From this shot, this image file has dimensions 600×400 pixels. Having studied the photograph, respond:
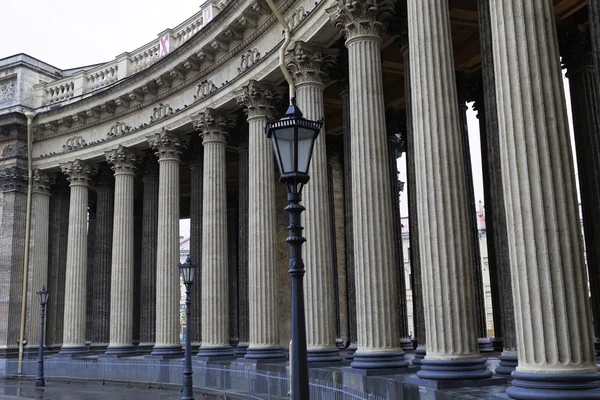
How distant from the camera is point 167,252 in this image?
3947 centimetres

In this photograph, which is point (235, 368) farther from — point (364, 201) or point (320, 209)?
point (364, 201)

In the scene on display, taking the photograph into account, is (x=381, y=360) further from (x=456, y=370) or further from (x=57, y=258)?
(x=57, y=258)

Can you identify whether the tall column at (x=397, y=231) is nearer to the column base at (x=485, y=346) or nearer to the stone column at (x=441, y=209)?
the column base at (x=485, y=346)

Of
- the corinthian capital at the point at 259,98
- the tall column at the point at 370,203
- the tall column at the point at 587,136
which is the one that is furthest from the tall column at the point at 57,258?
the tall column at the point at 587,136

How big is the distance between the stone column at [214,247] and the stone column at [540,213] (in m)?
23.3

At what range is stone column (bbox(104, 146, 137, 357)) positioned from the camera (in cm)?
4203

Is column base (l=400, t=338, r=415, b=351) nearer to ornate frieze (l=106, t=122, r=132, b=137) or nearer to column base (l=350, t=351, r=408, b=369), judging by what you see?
column base (l=350, t=351, r=408, b=369)

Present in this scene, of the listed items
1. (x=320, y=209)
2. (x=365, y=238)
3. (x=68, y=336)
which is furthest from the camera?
(x=68, y=336)

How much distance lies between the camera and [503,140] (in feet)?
47.5

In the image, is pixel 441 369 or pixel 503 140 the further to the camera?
pixel 441 369

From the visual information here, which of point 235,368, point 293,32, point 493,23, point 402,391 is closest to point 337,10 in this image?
point 293,32

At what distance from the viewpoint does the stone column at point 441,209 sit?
17.8 meters

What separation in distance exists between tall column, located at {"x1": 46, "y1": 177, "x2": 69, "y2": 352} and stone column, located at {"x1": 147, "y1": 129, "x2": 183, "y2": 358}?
39.9 ft

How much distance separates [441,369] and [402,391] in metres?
1.40
